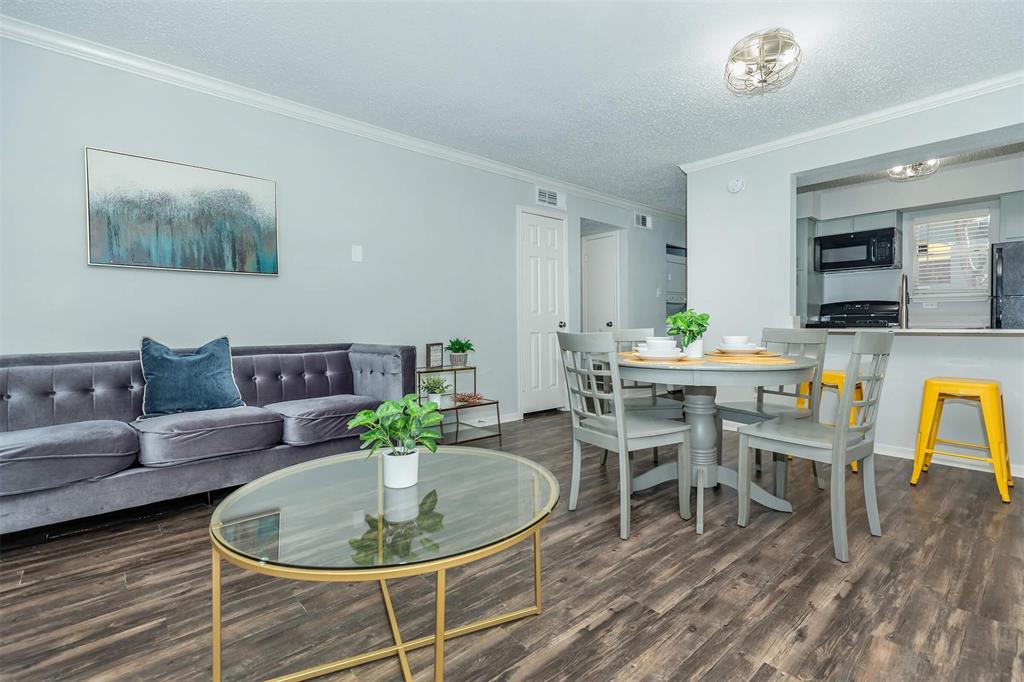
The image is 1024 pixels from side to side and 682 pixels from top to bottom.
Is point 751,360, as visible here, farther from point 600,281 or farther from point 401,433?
point 600,281

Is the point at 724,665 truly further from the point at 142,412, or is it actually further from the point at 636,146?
the point at 636,146

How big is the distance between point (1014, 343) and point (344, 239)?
4.68 metres

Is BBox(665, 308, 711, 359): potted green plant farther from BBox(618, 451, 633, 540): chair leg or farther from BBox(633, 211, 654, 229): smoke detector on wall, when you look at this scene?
BBox(633, 211, 654, 229): smoke detector on wall

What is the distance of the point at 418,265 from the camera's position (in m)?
4.29

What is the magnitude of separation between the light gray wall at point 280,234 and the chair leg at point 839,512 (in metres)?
3.15

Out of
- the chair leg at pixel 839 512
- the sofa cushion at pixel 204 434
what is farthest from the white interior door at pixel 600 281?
the sofa cushion at pixel 204 434

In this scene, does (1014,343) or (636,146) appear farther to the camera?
(636,146)

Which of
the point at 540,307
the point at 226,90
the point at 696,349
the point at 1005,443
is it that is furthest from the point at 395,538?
the point at 540,307

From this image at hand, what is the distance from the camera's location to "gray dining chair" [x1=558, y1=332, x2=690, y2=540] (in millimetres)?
2268

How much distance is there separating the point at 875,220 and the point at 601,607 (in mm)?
5338

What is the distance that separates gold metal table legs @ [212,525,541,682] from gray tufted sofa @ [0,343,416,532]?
1326 millimetres

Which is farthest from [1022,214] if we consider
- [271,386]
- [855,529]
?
[271,386]

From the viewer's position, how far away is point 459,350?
418 centimetres

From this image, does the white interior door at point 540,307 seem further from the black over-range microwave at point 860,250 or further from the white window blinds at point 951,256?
the white window blinds at point 951,256
